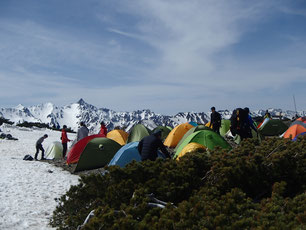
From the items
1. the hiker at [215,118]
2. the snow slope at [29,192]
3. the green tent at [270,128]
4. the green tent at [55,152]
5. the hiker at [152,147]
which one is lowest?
the snow slope at [29,192]

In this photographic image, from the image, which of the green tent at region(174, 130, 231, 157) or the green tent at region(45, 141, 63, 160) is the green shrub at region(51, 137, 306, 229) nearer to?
the green tent at region(174, 130, 231, 157)

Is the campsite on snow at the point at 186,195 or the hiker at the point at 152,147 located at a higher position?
the hiker at the point at 152,147

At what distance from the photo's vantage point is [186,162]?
5898mm

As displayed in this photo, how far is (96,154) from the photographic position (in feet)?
45.5

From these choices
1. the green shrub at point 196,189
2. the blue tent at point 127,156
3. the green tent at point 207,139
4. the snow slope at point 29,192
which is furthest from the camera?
the green tent at point 207,139

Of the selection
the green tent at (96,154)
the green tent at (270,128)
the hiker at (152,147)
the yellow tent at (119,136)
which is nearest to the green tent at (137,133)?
the yellow tent at (119,136)

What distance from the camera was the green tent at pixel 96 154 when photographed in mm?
13586

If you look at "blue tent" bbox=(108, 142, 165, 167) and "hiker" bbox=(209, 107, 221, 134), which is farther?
"hiker" bbox=(209, 107, 221, 134)

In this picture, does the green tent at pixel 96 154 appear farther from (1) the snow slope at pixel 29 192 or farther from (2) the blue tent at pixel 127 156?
(2) the blue tent at pixel 127 156

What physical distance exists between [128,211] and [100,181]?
1421mm

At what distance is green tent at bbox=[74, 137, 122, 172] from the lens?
13.6 metres

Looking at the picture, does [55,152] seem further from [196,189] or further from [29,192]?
[196,189]

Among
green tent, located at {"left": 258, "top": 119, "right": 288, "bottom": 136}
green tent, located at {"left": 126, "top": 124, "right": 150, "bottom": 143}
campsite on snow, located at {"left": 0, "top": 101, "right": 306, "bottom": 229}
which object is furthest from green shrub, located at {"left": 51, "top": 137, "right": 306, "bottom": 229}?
green tent, located at {"left": 258, "top": 119, "right": 288, "bottom": 136}

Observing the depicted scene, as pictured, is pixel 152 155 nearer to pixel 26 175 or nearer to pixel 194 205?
pixel 194 205
